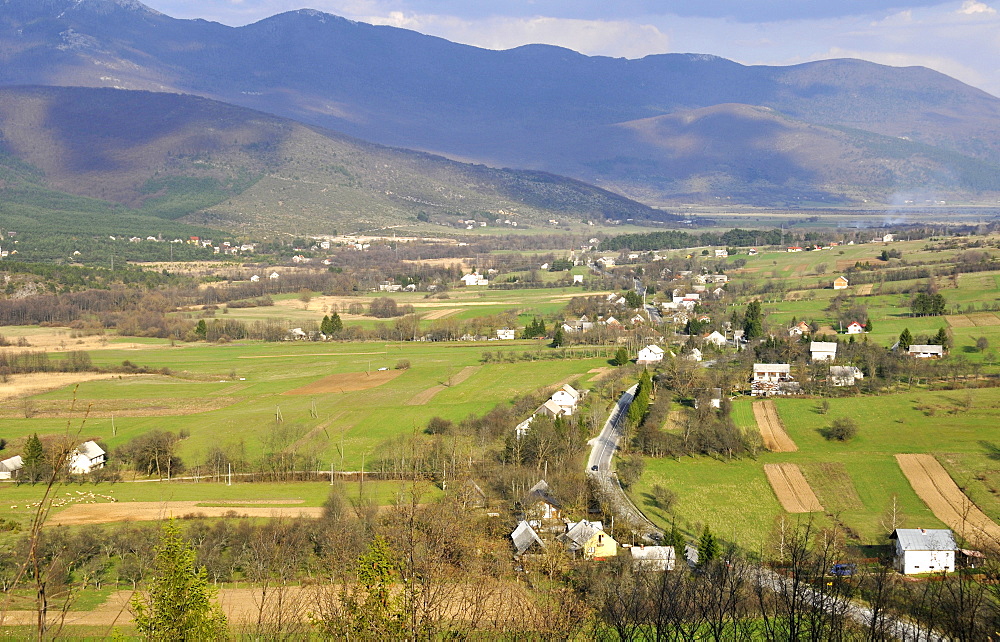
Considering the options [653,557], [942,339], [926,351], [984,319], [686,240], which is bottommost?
[653,557]

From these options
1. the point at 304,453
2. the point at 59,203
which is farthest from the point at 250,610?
the point at 59,203

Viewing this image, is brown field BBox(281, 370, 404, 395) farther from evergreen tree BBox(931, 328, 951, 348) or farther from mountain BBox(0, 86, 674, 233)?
mountain BBox(0, 86, 674, 233)

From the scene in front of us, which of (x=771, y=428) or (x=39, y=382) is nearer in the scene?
(x=771, y=428)

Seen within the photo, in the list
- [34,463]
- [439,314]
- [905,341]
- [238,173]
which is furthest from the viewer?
[238,173]

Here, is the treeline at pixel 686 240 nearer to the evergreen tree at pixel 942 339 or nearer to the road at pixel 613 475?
the evergreen tree at pixel 942 339

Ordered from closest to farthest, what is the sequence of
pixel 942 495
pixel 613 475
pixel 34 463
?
pixel 942 495, pixel 613 475, pixel 34 463

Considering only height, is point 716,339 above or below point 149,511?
above

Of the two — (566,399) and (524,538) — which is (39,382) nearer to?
(566,399)

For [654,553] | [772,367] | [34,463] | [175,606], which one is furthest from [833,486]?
[34,463]

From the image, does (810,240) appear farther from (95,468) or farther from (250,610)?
(250,610)
